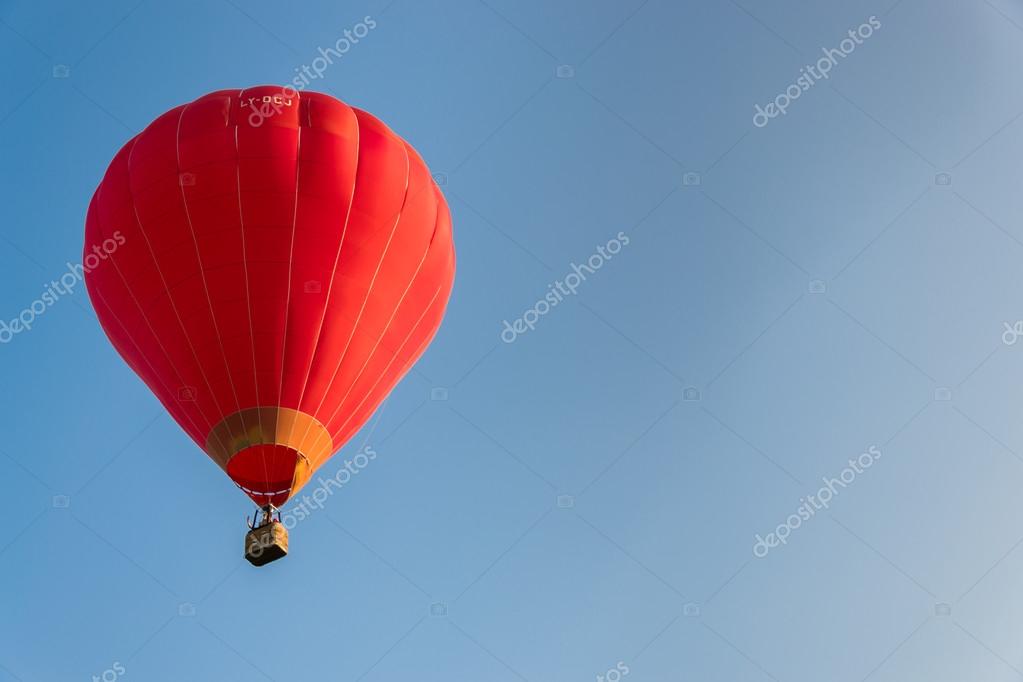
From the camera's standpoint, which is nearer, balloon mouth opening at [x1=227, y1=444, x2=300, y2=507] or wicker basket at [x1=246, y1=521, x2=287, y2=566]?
wicker basket at [x1=246, y1=521, x2=287, y2=566]

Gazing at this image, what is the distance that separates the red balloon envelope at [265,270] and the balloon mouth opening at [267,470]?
19 mm

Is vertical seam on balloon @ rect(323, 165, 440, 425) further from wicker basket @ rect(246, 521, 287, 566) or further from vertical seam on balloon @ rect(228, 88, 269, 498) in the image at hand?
wicker basket @ rect(246, 521, 287, 566)

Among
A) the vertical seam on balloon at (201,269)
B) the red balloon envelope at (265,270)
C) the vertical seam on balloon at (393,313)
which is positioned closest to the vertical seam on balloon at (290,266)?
the red balloon envelope at (265,270)

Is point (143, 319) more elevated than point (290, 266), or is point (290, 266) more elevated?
point (290, 266)

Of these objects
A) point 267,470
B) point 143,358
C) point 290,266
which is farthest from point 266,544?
point 290,266

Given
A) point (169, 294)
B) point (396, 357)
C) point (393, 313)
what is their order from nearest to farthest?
1. point (169, 294)
2. point (393, 313)
3. point (396, 357)

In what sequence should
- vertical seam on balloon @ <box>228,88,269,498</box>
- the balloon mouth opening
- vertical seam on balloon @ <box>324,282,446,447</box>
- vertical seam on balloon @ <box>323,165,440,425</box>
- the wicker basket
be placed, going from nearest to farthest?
1. the wicker basket
2. the balloon mouth opening
3. vertical seam on balloon @ <box>228,88,269,498</box>
4. vertical seam on balloon @ <box>323,165,440,425</box>
5. vertical seam on balloon @ <box>324,282,446,447</box>

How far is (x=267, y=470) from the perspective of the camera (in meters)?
16.9

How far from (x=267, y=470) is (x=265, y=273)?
279 cm

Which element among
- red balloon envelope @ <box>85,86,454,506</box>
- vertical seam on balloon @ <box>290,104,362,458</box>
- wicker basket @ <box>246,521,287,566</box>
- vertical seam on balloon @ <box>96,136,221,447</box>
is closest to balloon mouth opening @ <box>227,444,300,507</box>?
red balloon envelope @ <box>85,86,454,506</box>

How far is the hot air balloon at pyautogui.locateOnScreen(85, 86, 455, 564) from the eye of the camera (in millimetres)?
17172

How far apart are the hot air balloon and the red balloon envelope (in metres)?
0.02

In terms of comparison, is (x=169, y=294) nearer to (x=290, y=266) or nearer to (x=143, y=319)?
(x=143, y=319)

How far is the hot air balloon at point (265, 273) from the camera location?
676 inches
